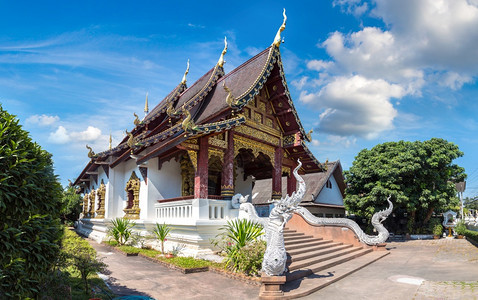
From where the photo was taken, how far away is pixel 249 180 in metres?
17.4

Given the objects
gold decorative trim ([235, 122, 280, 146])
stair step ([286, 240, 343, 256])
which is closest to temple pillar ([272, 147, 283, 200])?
gold decorative trim ([235, 122, 280, 146])

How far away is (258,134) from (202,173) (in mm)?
3147

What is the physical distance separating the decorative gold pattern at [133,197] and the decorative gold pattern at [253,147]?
4.44m

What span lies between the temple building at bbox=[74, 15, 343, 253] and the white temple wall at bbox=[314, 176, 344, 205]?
5.97 metres

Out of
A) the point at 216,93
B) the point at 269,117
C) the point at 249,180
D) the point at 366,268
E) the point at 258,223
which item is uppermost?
the point at 216,93

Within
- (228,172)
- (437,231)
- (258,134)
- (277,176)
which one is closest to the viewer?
(228,172)

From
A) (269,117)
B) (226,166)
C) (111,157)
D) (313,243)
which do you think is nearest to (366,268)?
(313,243)

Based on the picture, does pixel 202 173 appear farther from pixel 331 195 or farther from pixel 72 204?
pixel 72 204

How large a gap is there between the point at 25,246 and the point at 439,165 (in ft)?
66.6

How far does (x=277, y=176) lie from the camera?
13.8 m

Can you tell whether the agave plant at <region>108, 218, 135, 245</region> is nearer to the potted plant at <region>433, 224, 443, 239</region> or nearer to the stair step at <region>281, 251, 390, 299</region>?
the stair step at <region>281, 251, 390, 299</region>

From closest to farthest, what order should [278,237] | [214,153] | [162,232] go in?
[278,237] → [162,232] → [214,153]

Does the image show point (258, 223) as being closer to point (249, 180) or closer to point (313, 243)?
point (313, 243)

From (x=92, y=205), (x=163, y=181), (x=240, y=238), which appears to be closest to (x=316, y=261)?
(x=240, y=238)
